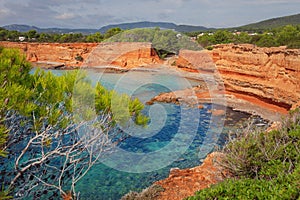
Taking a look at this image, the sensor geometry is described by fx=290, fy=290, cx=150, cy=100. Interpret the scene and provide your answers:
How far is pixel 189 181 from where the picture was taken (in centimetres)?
866

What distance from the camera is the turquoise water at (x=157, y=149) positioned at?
9.38 metres

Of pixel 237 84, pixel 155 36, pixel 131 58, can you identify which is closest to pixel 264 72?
A: pixel 237 84

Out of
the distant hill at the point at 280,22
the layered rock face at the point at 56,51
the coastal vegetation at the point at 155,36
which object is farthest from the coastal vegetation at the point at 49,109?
the distant hill at the point at 280,22

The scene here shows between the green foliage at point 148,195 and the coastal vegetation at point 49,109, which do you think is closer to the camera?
the coastal vegetation at point 49,109

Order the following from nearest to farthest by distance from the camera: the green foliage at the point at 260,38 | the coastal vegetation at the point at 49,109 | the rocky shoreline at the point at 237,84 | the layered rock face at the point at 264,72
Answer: the coastal vegetation at the point at 49,109
the rocky shoreline at the point at 237,84
the layered rock face at the point at 264,72
the green foliage at the point at 260,38

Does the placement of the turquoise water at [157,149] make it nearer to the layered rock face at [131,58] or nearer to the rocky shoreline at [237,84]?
the rocky shoreline at [237,84]

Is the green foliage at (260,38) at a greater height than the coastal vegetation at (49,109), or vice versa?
the green foliage at (260,38)

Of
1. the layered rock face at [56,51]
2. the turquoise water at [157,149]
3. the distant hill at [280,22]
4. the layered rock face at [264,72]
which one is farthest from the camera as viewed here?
the distant hill at [280,22]

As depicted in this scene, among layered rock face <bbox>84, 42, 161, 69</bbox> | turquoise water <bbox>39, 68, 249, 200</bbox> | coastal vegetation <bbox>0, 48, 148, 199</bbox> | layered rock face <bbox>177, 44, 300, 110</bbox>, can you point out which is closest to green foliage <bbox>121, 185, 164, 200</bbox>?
turquoise water <bbox>39, 68, 249, 200</bbox>

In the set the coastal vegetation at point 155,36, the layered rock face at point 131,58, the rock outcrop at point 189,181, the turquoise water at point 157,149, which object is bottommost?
the turquoise water at point 157,149

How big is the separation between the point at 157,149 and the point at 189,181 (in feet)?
14.8

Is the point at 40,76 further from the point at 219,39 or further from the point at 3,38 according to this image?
the point at 3,38

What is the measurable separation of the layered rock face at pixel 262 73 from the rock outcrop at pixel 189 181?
33.1 feet

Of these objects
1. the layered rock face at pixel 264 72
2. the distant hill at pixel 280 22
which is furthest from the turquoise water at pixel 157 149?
the distant hill at pixel 280 22
